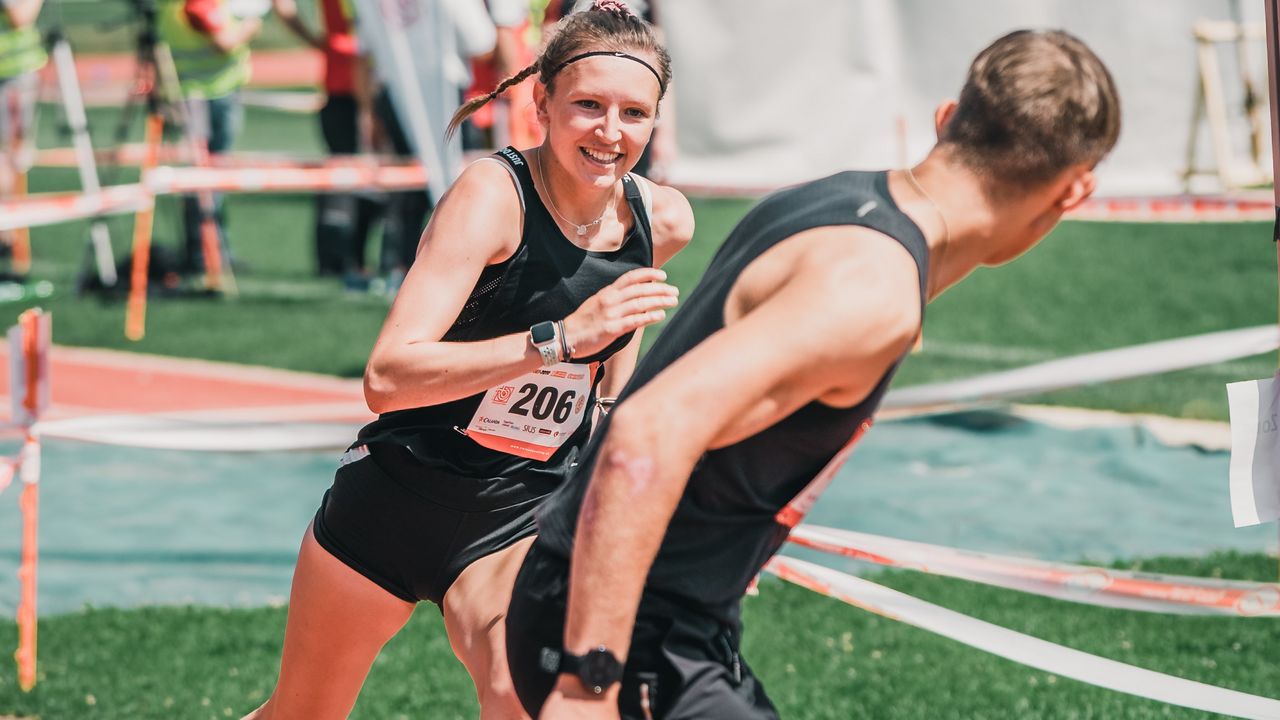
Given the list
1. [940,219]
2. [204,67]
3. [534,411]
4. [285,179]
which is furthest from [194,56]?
[940,219]

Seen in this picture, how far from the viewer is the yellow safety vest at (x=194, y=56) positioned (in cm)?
1105

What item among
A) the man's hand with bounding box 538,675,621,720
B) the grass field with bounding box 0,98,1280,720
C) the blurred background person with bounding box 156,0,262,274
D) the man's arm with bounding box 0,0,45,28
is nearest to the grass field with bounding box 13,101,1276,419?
the grass field with bounding box 0,98,1280,720

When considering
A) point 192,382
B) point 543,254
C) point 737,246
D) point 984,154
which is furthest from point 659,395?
point 192,382

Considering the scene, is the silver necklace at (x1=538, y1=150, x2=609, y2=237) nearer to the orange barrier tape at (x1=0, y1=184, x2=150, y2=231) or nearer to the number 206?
the number 206

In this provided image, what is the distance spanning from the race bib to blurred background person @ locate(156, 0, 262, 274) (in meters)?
8.72

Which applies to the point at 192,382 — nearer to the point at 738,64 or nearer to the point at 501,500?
the point at 501,500

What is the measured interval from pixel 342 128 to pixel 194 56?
1.32 metres

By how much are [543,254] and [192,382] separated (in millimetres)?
5901

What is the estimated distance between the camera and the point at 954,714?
4.04 meters

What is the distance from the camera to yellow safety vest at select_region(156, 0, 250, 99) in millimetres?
11047

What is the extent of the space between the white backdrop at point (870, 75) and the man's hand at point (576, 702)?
1247 centimetres

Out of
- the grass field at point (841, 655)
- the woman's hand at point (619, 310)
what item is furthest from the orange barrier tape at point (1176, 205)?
the woman's hand at point (619, 310)

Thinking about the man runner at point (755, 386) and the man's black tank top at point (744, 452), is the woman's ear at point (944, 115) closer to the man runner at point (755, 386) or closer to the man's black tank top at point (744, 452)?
the man runner at point (755, 386)

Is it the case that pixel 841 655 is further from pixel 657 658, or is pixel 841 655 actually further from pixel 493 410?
pixel 657 658
